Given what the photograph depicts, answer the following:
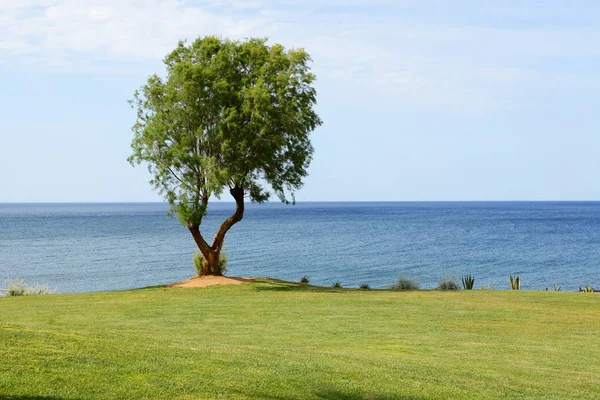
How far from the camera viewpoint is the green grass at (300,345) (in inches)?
404

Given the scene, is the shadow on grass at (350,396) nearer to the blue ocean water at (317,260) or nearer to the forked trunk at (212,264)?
the forked trunk at (212,264)

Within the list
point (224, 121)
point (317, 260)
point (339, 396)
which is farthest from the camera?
point (317, 260)

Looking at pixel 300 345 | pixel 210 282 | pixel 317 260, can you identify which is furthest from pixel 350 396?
pixel 317 260

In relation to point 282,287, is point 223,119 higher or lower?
higher

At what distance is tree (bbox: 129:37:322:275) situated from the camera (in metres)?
29.6

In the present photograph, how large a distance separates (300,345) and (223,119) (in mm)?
15646

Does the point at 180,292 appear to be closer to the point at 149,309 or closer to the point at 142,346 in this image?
the point at 149,309

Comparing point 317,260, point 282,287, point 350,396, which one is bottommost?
point 317,260

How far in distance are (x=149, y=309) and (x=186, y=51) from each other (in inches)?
522

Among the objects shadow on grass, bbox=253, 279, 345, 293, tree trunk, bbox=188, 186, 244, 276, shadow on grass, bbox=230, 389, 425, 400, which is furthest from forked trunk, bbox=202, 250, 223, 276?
shadow on grass, bbox=230, 389, 425, 400

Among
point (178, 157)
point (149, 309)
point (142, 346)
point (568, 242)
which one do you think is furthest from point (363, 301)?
point (568, 242)

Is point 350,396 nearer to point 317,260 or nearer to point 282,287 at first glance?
point 282,287

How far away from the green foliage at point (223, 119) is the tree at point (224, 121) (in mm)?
41

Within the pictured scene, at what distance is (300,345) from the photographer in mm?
15648
